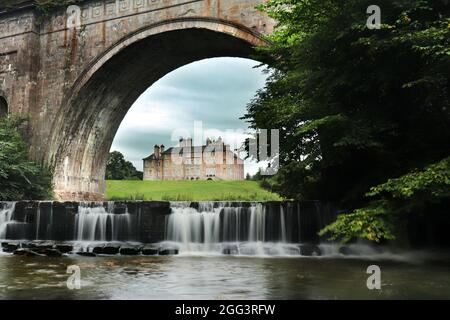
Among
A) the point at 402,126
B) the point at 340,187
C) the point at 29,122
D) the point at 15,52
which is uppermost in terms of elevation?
the point at 15,52

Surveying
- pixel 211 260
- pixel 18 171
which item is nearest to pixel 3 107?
pixel 18 171

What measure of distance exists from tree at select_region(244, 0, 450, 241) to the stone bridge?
10.7 m

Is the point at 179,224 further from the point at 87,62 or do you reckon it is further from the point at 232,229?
the point at 87,62

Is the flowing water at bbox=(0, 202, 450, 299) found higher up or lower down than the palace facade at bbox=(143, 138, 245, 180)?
lower down

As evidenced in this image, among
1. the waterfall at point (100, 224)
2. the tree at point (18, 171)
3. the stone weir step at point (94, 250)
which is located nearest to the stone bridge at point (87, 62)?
the tree at point (18, 171)

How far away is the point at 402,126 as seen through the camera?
409 inches

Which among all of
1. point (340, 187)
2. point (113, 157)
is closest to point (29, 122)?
point (340, 187)

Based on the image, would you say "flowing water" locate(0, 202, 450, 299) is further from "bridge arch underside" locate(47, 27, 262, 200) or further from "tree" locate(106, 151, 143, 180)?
"tree" locate(106, 151, 143, 180)

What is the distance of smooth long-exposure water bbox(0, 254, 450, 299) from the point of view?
6457 mm

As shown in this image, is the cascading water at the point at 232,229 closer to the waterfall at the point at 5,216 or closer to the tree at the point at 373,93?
the tree at the point at 373,93

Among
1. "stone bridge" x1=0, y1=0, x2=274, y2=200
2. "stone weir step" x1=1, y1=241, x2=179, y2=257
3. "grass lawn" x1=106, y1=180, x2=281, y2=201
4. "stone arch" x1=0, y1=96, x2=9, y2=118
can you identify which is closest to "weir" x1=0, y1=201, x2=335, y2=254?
"stone weir step" x1=1, y1=241, x2=179, y2=257
